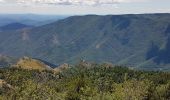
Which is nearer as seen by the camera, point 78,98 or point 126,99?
point 126,99

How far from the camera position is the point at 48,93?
144 meters

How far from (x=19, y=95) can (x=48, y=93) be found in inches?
410

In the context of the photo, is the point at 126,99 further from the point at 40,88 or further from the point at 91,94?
the point at 40,88

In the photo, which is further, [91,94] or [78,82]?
[78,82]

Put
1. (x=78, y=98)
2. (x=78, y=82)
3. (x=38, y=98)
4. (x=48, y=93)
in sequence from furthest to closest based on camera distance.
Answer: (x=78, y=82) → (x=78, y=98) → (x=48, y=93) → (x=38, y=98)

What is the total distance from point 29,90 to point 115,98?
3265 centimetres

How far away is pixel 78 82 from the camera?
169m

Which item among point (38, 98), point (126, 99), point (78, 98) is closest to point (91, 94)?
point (78, 98)

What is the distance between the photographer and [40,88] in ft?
476

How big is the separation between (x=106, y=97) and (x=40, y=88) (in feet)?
79.5

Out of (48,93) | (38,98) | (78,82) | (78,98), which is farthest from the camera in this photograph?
(78,82)

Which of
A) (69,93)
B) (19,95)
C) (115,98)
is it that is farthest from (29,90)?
(115,98)

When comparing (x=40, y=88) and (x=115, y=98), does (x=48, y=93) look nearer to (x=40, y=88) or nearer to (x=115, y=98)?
(x=40, y=88)

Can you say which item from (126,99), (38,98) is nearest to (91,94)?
(126,99)
